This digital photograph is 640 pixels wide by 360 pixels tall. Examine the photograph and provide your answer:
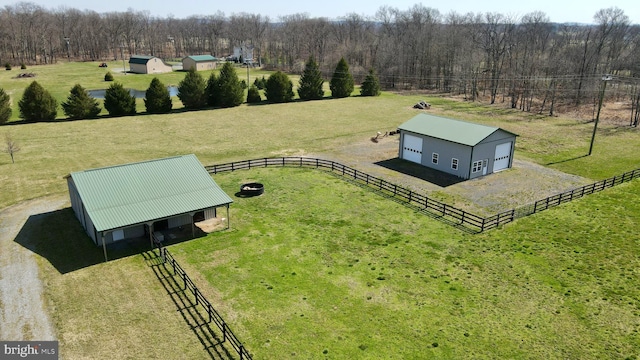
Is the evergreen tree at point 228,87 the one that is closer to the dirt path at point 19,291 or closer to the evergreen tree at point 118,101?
the evergreen tree at point 118,101

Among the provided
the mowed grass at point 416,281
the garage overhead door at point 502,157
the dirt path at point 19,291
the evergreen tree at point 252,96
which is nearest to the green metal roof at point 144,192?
the mowed grass at point 416,281

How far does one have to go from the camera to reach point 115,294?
2155 cm

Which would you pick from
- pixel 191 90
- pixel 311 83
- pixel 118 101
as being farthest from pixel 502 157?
pixel 118 101

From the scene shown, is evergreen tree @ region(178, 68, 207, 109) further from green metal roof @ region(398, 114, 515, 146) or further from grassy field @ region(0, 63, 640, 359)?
green metal roof @ region(398, 114, 515, 146)

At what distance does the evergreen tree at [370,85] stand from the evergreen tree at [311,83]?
8.82 metres

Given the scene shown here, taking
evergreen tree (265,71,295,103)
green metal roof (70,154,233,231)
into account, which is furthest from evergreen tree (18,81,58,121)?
green metal roof (70,154,233,231)

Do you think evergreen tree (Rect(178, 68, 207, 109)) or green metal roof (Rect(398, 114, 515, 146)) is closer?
green metal roof (Rect(398, 114, 515, 146))

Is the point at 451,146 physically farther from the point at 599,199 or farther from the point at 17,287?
the point at 17,287

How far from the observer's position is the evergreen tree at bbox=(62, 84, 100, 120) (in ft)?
191

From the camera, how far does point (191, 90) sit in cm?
6719

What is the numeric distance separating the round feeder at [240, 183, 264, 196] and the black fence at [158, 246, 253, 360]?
9.70 m

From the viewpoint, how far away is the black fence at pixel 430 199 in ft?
96.6

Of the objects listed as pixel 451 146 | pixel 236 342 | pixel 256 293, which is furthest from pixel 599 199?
pixel 236 342

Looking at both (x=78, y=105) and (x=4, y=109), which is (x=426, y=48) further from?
(x=4, y=109)
